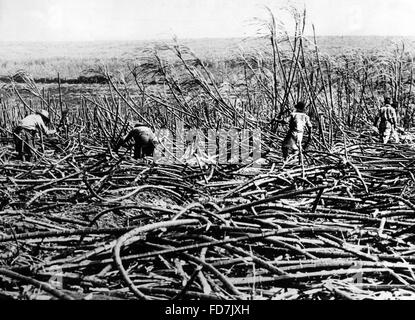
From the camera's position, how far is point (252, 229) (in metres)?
3.17

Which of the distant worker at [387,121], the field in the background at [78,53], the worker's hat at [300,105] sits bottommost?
the distant worker at [387,121]

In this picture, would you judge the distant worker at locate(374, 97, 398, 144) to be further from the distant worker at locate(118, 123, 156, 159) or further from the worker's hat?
Answer: the distant worker at locate(118, 123, 156, 159)

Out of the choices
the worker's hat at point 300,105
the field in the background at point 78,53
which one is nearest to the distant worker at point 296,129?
the worker's hat at point 300,105

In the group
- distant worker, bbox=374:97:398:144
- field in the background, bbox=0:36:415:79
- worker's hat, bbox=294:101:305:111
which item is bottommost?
distant worker, bbox=374:97:398:144

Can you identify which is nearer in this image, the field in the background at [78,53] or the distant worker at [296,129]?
the distant worker at [296,129]

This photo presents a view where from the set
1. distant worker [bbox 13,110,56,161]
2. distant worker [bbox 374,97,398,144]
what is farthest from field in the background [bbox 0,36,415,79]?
distant worker [bbox 374,97,398,144]

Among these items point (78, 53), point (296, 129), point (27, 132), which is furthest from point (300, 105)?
point (78, 53)

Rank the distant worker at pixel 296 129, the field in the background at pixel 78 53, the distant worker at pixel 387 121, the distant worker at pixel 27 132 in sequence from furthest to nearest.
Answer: the field in the background at pixel 78 53 < the distant worker at pixel 387 121 < the distant worker at pixel 27 132 < the distant worker at pixel 296 129

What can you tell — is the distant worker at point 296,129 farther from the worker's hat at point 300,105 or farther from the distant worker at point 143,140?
the distant worker at point 143,140

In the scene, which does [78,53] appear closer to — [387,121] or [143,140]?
[387,121]
